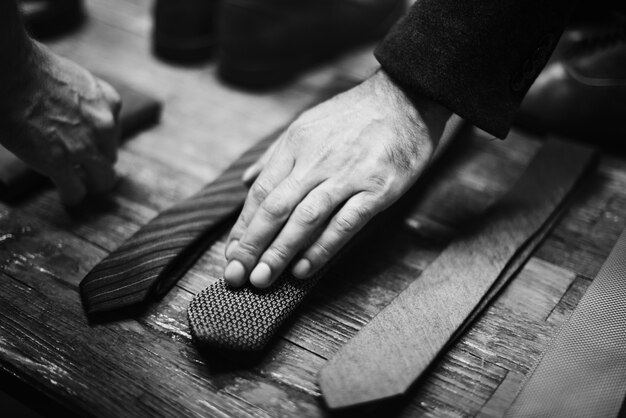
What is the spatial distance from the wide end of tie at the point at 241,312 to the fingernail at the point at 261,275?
18 millimetres

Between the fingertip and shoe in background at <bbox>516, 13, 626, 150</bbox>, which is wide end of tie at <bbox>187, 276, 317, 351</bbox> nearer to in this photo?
the fingertip

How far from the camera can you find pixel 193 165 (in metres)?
1.05

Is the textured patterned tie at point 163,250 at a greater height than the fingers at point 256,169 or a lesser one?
lesser

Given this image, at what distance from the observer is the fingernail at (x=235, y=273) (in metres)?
0.72

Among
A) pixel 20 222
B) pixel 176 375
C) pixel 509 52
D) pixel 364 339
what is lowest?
pixel 20 222

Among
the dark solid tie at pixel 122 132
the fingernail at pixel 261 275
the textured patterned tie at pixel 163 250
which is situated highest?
the fingernail at pixel 261 275

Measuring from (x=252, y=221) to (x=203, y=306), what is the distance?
13cm

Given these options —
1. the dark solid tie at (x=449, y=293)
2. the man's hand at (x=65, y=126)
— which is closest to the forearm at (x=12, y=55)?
the man's hand at (x=65, y=126)

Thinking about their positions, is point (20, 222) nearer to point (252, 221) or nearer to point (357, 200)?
point (252, 221)

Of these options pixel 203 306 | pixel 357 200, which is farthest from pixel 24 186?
pixel 357 200

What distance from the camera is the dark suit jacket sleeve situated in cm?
76

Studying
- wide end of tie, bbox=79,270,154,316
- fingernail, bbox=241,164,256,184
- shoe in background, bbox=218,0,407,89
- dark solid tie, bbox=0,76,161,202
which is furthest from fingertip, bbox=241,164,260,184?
shoe in background, bbox=218,0,407,89

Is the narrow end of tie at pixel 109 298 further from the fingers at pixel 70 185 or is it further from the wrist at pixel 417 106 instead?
the wrist at pixel 417 106

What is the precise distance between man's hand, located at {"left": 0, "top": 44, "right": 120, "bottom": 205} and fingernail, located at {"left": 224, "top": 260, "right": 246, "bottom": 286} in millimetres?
334
